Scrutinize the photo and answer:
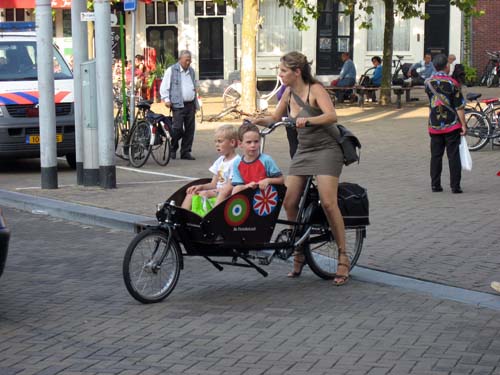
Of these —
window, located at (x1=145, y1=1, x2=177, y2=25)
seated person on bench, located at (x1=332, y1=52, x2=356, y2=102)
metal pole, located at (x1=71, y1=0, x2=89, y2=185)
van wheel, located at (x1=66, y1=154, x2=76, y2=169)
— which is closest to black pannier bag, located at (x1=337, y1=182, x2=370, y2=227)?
metal pole, located at (x1=71, y1=0, x2=89, y2=185)

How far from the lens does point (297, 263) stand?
8.24 meters

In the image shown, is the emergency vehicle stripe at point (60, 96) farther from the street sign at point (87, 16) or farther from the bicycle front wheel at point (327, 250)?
the bicycle front wheel at point (327, 250)

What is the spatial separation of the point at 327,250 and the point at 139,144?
26.3ft

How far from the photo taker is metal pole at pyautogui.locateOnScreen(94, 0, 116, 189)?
1270cm

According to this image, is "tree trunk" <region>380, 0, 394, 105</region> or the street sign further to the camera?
"tree trunk" <region>380, 0, 394, 105</region>

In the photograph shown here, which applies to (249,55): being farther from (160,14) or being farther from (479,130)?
(160,14)

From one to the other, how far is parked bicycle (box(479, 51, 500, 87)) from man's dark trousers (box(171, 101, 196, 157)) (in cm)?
2213

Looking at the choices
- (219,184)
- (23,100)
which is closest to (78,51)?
(23,100)

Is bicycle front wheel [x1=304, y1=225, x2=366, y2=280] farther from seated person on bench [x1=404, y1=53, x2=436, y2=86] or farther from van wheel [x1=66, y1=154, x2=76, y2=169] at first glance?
seated person on bench [x1=404, y1=53, x2=436, y2=86]

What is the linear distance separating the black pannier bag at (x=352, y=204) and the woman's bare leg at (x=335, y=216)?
115 millimetres

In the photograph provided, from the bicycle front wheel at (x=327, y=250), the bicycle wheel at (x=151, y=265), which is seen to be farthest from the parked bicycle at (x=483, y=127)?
the bicycle wheel at (x=151, y=265)

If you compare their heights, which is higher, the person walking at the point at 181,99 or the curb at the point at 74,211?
the person walking at the point at 181,99

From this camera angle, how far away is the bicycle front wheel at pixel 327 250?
8.04 metres

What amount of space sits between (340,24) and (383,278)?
1193 inches
